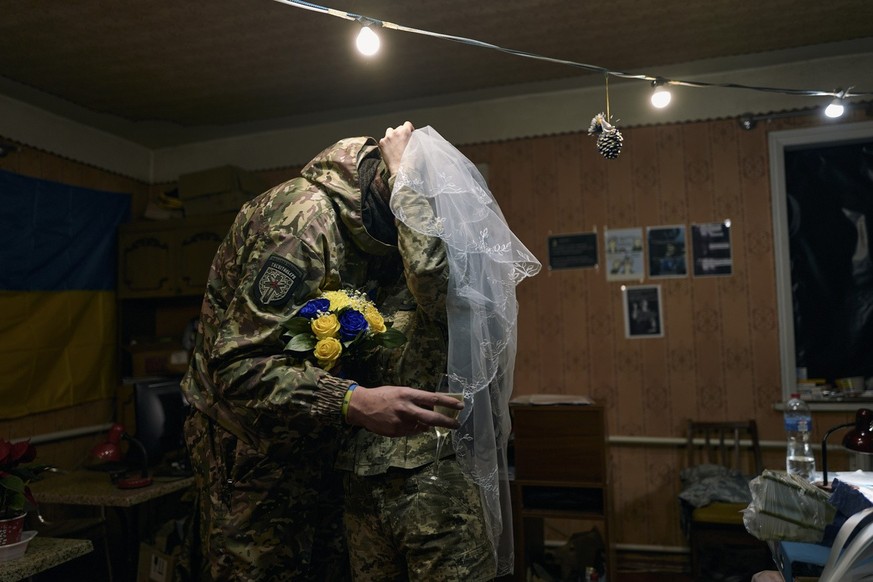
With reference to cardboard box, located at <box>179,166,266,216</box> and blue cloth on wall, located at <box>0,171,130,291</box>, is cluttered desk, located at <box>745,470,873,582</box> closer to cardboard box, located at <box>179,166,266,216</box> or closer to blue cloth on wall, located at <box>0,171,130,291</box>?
cardboard box, located at <box>179,166,266,216</box>

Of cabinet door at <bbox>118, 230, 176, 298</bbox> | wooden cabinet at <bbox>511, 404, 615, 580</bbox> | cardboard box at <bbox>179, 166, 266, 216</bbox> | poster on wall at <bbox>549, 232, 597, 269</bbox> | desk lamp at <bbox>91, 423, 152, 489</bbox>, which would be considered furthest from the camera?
cabinet door at <bbox>118, 230, 176, 298</bbox>

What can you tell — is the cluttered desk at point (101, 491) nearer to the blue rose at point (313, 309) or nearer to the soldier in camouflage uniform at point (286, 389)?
the soldier in camouflage uniform at point (286, 389)

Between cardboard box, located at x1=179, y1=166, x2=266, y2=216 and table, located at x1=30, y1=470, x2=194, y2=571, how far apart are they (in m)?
1.91

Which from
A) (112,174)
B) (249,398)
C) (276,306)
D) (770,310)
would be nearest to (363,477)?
(249,398)

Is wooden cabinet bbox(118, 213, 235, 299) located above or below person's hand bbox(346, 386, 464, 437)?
above

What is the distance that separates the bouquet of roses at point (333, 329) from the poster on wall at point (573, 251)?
265cm

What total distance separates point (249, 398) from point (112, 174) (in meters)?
3.92

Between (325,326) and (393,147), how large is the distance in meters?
0.53

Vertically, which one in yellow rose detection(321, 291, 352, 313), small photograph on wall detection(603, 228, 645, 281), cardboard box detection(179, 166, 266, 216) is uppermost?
cardboard box detection(179, 166, 266, 216)

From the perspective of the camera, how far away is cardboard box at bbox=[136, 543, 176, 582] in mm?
2408

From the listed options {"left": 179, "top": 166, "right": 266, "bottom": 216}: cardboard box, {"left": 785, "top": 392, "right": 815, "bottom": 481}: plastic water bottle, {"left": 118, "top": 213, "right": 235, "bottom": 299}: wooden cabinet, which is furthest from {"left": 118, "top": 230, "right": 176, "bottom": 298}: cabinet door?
{"left": 785, "top": 392, "right": 815, "bottom": 481}: plastic water bottle

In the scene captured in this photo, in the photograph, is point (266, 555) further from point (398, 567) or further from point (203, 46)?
point (203, 46)

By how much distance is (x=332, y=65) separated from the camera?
140 inches

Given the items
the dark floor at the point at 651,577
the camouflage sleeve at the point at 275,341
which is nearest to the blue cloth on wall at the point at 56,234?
the camouflage sleeve at the point at 275,341
